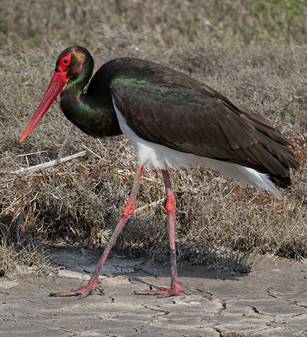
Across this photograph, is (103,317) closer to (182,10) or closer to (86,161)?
(86,161)

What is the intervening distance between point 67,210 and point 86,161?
500 millimetres

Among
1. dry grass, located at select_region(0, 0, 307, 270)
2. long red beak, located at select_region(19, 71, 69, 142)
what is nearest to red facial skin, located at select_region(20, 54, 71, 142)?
long red beak, located at select_region(19, 71, 69, 142)

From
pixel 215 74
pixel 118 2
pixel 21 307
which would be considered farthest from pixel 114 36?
pixel 21 307

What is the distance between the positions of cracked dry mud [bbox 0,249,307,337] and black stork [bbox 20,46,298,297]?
0.88 ft

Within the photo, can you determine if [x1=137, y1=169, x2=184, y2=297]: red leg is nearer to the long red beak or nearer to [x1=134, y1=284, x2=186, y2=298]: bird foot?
[x1=134, y1=284, x2=186, y2=298]: bird foot

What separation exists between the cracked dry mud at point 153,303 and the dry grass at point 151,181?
19cm

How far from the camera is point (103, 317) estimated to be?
602 centimetres

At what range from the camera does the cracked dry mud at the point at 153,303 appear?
572cm

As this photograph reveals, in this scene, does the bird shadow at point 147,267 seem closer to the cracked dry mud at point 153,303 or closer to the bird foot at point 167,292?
the cracked dry mud at point 153,303

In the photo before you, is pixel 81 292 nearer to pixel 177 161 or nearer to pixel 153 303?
pixel 153 303

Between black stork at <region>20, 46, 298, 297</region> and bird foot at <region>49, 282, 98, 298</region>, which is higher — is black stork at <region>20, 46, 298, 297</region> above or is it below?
above

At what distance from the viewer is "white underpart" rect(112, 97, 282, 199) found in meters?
6.70

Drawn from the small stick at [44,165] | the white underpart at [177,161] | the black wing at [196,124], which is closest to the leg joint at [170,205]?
the white underpart at [177,161]

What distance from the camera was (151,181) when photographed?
307 inches
